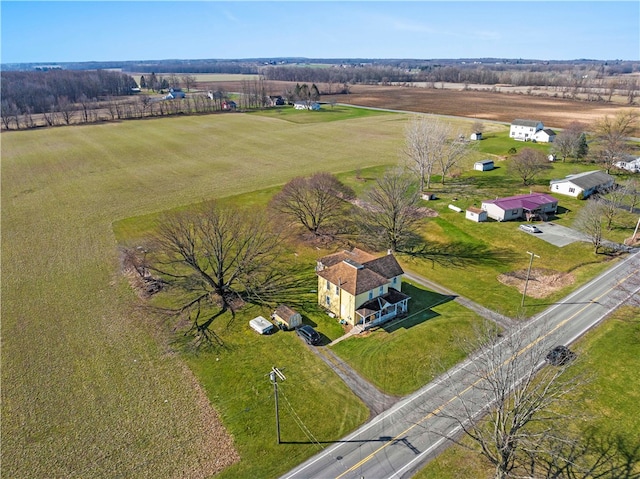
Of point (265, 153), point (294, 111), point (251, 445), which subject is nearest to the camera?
point (251, 445)

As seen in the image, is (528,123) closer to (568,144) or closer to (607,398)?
(568,144)

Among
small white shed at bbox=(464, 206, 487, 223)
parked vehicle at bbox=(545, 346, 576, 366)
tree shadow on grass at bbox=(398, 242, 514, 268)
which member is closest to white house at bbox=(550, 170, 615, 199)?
small white shed at bbox=(464, 206, 487, 223)

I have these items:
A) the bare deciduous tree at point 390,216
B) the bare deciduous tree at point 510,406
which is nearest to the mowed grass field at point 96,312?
the bare deciduous tree at point 510,406

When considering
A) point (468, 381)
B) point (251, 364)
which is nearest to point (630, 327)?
point (468, 381)

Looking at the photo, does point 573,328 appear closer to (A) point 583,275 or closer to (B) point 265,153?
(A) point 583,275

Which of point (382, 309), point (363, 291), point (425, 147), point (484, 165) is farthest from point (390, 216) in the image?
point (484, 165)

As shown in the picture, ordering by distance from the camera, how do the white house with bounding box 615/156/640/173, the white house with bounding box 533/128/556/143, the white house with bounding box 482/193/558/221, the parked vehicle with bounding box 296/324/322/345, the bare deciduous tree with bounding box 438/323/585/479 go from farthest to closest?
the white house with bounding box 533/128/556/143 < the white house with bounding box 615/156/640/173 < the white house with bounding box 482/193/558/221 < the parked vehicle with bounding box 296/324/322/345 < the bare deciduous tree with bounding box 438/323/585/479

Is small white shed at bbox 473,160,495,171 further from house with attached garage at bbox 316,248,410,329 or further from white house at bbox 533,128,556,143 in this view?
house with attached garage at bbox 316,248,410,329
